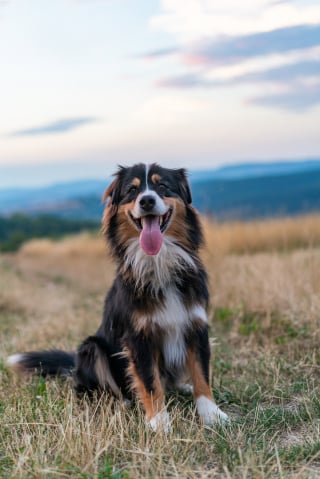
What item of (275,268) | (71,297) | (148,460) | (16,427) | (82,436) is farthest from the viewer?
(71,297)

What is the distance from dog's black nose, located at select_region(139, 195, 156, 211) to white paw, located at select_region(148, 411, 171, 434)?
52.6 inches

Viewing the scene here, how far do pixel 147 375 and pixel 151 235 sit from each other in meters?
0.94

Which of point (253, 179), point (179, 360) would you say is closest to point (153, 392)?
point (179, 360)

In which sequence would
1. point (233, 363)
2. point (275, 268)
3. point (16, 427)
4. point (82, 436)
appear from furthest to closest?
point (275, 268) < point (233, 363) < point (16, 427) < point (82, 436)

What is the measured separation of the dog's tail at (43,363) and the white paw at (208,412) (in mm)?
1355

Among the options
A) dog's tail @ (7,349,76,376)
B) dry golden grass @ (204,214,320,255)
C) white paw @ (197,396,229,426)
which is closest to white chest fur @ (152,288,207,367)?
white paw @ (197,396,229,426)

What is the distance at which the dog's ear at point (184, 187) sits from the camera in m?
4.14

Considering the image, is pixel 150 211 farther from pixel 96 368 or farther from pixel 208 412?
pixel 208 412

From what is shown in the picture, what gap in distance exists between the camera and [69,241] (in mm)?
22562

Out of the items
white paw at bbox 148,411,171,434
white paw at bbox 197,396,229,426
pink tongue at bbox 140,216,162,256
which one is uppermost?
pink tongue at bbox 140,216,162,256

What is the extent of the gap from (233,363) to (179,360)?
1387 millimetres

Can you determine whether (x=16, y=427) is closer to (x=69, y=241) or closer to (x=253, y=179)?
(x=69, y=241)

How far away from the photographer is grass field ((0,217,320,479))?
3002mm

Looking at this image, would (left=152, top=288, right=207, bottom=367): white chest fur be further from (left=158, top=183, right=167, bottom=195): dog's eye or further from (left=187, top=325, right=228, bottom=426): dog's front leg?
(left=158, top=183, right=167, bottom=195): dog's eye
